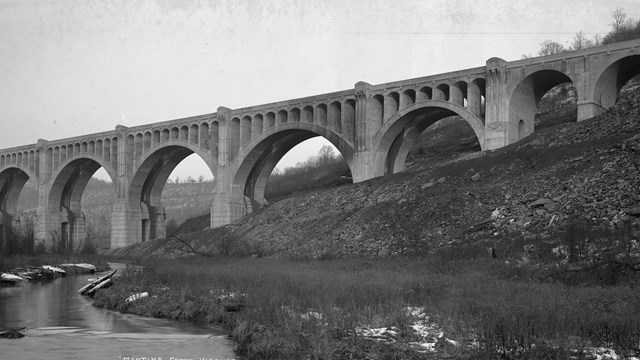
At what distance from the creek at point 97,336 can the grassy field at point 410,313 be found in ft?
2.51

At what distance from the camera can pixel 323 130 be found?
53656 mm

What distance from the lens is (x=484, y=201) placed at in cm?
3109

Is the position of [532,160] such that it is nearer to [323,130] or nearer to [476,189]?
[476,189]

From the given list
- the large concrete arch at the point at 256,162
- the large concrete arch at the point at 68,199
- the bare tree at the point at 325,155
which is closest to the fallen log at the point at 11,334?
the large concrete arch at the point at 256,162

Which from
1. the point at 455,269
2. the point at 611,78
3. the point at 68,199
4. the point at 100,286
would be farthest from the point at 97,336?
the point at 68,199

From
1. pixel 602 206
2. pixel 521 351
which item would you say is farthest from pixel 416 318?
pixel 602 206

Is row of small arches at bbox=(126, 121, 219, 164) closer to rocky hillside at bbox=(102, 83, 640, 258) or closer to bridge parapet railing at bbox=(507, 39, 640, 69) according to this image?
rocky hillside at bbox=(102, 83, 640, 258)

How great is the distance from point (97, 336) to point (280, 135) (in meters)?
43.8

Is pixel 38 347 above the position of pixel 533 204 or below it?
below

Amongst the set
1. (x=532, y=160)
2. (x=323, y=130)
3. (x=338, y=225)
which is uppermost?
(x=323, y=130)

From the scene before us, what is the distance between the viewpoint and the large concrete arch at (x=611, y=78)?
129 feet

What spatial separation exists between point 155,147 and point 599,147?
156 feet

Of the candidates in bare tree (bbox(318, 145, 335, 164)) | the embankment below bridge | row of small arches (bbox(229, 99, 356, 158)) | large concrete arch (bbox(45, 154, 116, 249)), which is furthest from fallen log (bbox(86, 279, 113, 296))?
bare tree (bbox(318, 145, 335, 164))

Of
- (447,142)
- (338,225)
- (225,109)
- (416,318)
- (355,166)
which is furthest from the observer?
(447,142)
